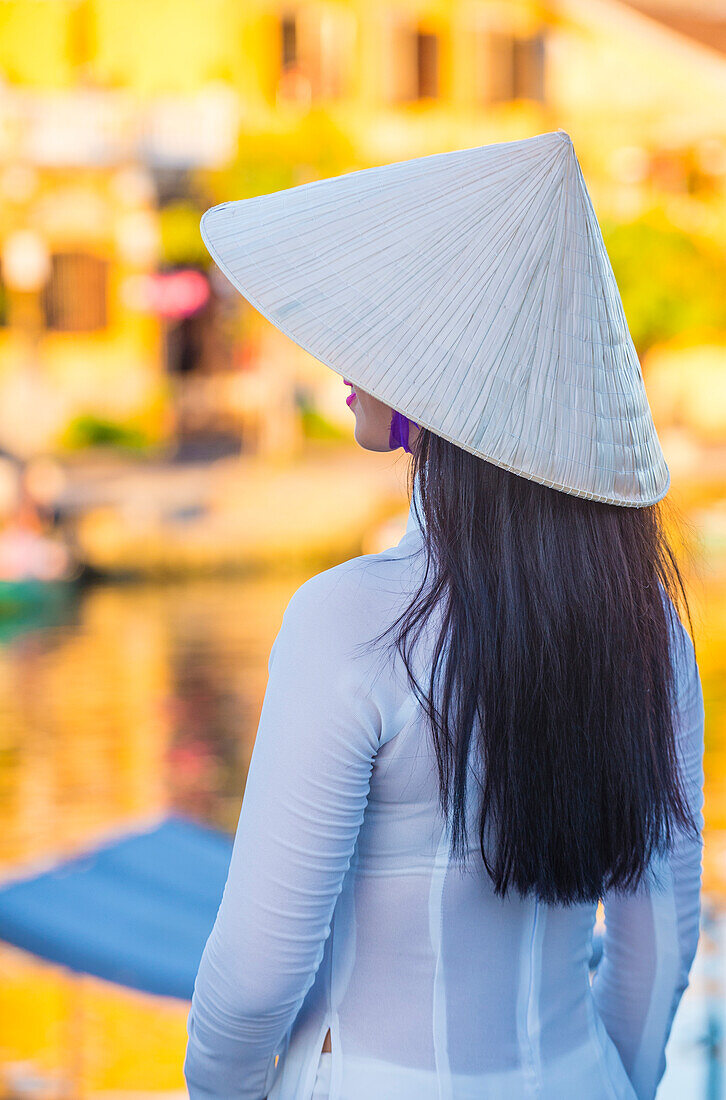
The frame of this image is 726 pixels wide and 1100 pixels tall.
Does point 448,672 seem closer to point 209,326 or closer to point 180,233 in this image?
point 180,233

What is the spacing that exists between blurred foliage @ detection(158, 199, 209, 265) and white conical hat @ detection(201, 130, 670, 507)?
14406mm

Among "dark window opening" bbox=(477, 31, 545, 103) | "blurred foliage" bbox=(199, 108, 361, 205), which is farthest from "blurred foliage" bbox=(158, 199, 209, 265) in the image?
"dark window opening" bbox=(477, 31, 545, 103)

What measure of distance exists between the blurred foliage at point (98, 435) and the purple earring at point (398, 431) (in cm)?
1412

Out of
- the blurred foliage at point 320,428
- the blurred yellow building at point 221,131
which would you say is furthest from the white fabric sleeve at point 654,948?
the blurred foliage at point 320,428

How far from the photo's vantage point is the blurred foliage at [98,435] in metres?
14.9

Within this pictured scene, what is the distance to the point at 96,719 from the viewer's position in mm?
7555

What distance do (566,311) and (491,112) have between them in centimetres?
1829

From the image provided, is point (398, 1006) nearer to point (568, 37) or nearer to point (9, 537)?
point (9, 537)

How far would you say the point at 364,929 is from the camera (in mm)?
946

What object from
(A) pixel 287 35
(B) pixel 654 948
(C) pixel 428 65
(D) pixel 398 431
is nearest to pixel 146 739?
(B) pixel 654 948

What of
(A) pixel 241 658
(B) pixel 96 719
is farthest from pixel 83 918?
(A) pixel 241 658

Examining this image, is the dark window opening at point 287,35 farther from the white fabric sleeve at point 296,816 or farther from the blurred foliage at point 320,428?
the white fabric sleeve at point 296,816

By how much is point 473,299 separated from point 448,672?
9.9 inches

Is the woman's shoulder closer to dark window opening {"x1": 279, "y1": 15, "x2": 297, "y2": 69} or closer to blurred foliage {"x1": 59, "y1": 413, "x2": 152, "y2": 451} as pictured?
blurred foliage {"x1": 59, "y1": 413, "x2": 152, "y2": 451}
